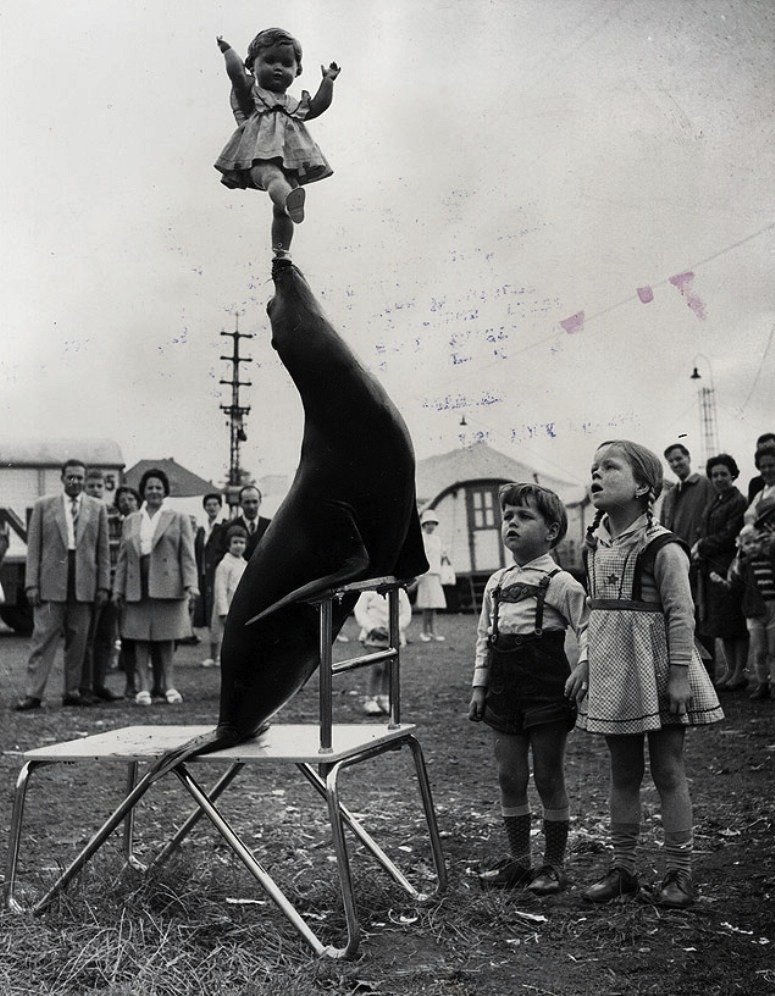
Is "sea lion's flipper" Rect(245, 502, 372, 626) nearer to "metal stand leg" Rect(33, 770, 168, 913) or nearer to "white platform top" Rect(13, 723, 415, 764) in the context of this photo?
"white platform top" Rect(13, 723, 415, 764)

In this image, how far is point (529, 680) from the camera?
351 centimetres

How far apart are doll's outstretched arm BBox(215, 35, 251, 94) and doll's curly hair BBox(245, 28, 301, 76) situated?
83mm

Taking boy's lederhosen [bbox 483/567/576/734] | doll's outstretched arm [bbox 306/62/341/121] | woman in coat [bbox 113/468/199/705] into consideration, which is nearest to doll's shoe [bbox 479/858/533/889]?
boy's lederhosen [bbox 483/567/576/734]

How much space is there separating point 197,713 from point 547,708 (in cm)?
438

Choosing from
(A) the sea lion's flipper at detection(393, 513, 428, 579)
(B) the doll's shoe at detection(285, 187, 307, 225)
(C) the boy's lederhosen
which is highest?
(B) the doll's shoe at detection(285, 187, 307, 225)

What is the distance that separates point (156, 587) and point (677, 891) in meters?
Result: 5.52

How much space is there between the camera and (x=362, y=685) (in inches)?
349

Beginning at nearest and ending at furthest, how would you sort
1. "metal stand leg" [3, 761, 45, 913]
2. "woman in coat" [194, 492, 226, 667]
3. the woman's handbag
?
"metal stand leg" [3, 761, 45, 913] < "woman in coat" [194, 492, 226, 667] < the woman's handbag

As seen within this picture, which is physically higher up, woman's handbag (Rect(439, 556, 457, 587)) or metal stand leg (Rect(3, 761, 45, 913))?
woman's handbag (Rect(439, 556, 457, 587))

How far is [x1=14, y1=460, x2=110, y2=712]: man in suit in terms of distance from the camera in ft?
25.5

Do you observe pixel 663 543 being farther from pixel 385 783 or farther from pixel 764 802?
pixel 385 783

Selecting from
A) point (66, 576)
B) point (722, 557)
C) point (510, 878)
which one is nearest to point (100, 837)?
point (510, 878)

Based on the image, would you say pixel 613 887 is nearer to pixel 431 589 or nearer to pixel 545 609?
pixel 545 609

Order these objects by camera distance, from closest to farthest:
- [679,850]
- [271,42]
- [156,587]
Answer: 1. [271,42]
2. [679,850]
3. [156,587]
